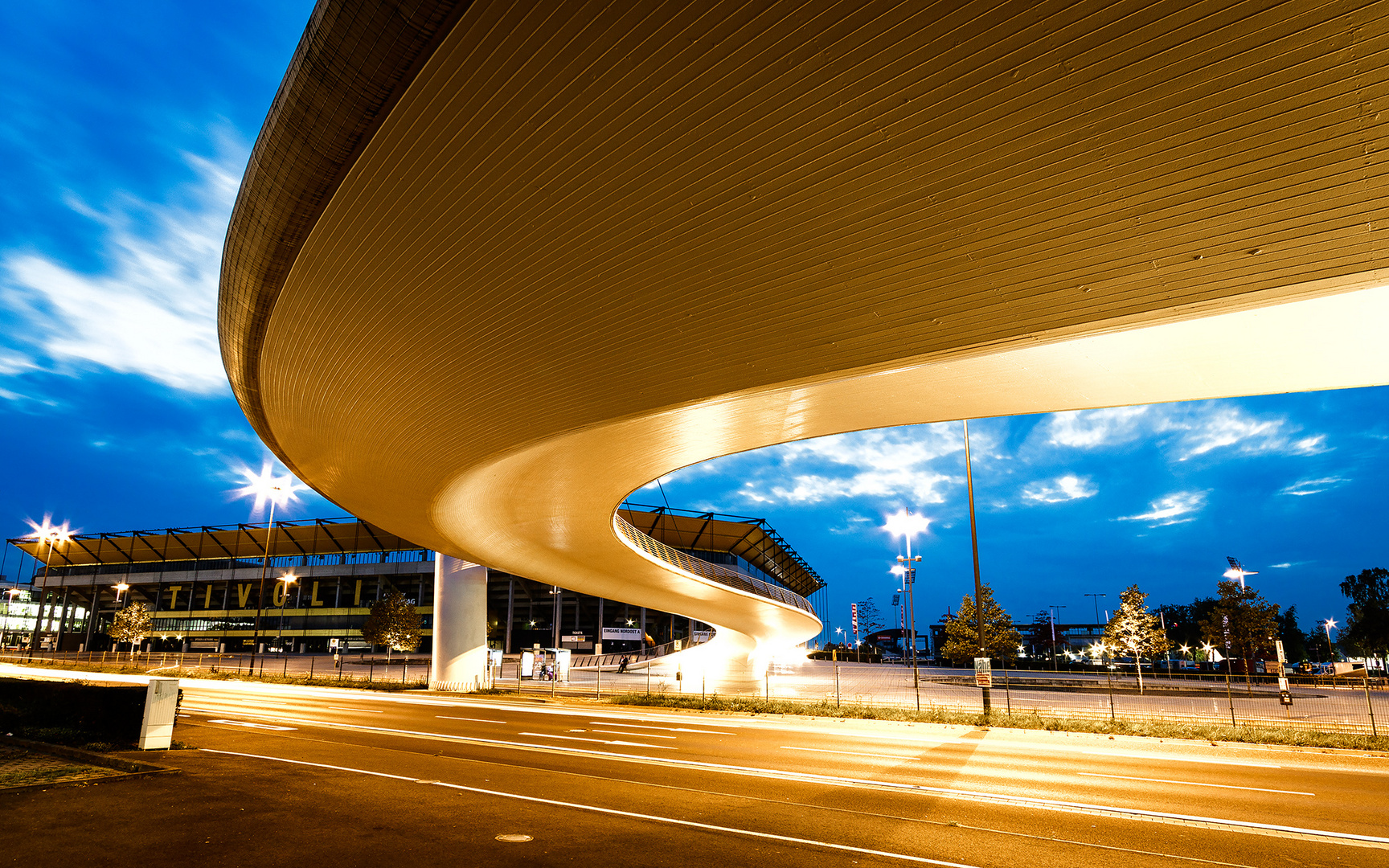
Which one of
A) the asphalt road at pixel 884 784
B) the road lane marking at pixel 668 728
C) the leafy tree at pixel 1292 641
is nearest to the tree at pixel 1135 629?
the asphalt road at pixel 884 784

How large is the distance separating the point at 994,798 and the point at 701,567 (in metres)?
28.0

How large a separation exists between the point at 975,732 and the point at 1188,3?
16.6 m

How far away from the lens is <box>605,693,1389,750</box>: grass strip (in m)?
16.0

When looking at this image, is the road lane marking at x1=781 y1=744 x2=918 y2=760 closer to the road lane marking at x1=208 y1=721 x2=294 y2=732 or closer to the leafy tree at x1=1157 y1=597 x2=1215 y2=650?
the road lane marking at x1=208 y1=721 x2=294 y2=732

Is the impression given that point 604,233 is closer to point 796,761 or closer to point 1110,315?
point 1110,315

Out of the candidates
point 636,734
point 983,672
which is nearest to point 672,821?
point 636,734

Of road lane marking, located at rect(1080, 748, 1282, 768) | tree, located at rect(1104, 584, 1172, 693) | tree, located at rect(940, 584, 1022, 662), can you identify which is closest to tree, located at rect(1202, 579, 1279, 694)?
tree, located at rect(1104, 584, 1172, 693)

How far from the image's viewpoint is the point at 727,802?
9.24 m

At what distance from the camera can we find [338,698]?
92.2ft

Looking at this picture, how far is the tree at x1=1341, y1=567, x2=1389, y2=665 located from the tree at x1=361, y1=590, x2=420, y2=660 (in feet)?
237

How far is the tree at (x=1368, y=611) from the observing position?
193 feet

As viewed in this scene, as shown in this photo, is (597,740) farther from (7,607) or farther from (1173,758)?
(7,607)

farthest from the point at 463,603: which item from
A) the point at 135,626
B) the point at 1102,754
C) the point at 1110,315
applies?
the point at 135,626

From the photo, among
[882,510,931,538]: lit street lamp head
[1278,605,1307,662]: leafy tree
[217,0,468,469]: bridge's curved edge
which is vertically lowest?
[1278,605,1307,662]: leafy tree
